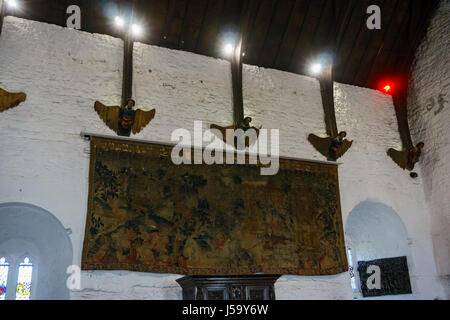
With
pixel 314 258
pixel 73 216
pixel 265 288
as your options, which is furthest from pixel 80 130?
pixel 314 258

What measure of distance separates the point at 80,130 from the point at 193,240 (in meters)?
2.40

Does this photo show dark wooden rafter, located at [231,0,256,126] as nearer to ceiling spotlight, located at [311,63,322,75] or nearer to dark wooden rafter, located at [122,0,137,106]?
ceiling spotlight, located at [311,63,322,75]

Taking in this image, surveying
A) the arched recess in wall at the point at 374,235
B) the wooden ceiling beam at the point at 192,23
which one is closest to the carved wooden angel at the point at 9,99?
the wooden ceiling beam at the point at 192,23

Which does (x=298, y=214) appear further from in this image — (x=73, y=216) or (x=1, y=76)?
(x=1, y=76)

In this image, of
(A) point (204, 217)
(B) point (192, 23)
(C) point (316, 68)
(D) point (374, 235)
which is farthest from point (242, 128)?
(D) point (374, 235)

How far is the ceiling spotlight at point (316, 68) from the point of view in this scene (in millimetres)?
9336

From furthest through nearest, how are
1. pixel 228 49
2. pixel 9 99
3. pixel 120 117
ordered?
pixel 228 49, pixel 120 117, pixel 9 99

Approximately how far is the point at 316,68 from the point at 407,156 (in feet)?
8.32

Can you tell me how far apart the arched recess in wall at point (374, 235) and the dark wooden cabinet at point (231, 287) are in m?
3.08

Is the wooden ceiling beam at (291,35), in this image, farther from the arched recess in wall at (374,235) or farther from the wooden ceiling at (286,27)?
the arched recess in wall at (374,235)

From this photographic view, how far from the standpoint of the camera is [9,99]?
6.79 metres

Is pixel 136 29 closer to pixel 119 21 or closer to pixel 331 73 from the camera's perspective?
pixel 119 21

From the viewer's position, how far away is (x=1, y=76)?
22.9 feet
